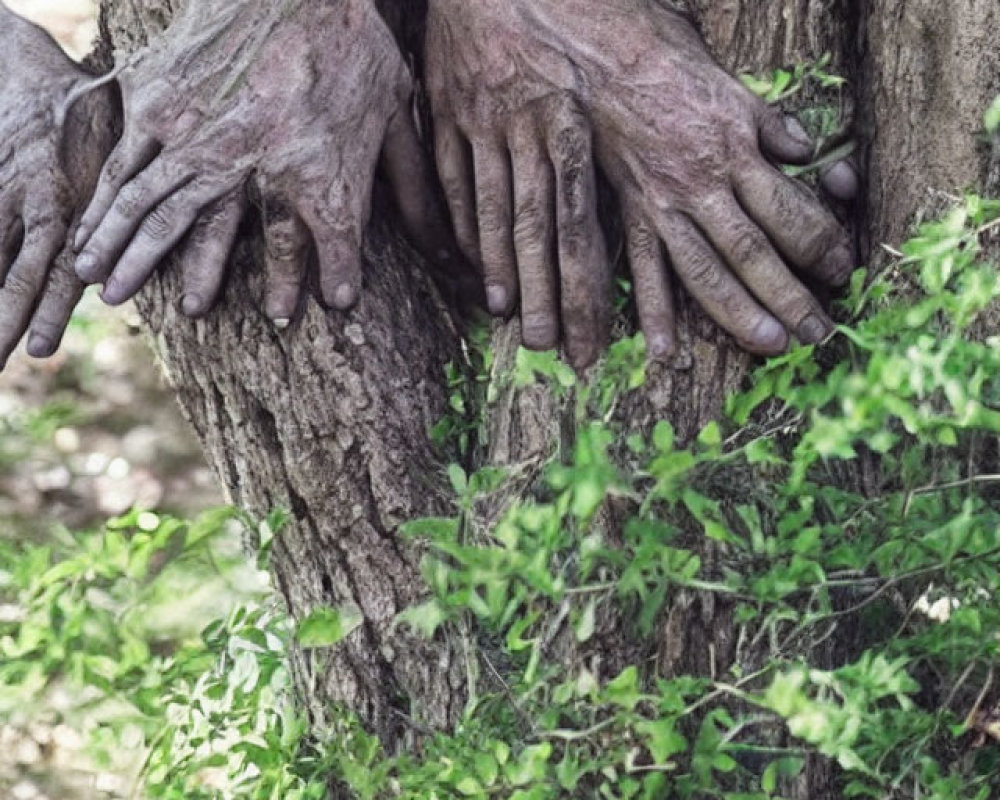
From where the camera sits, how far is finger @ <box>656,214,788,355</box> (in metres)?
1.85

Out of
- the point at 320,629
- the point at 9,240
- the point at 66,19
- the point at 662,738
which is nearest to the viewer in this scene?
the point at 662,738

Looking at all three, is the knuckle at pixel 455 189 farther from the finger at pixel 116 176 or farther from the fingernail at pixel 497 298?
the finger at pixel 116 176

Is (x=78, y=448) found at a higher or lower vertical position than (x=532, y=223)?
lower

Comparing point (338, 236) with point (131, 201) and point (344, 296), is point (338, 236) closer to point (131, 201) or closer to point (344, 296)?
point (344, 296)

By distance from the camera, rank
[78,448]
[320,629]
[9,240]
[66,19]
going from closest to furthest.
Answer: [320,629]
[9,240]
[66,19]
[78,448]

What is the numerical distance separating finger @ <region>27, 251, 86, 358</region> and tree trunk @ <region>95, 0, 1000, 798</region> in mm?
108

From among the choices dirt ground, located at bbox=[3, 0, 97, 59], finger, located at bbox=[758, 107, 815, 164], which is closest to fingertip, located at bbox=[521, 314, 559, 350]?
finger, located at bbox=[758, 107, 815, 164]

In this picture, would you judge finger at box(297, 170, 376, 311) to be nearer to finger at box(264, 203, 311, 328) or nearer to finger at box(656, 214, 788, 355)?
finger at box(264, 203, 311, 328)

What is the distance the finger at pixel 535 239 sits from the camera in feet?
6.31

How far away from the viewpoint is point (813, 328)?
6.07 ft

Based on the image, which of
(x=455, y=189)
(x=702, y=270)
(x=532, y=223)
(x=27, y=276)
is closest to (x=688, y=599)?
(x=702, y=270)

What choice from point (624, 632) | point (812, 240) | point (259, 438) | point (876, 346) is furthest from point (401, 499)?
point (876, 346)

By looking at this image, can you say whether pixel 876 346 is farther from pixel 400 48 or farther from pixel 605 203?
pixel 400 48

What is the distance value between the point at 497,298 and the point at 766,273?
0.34 metres
